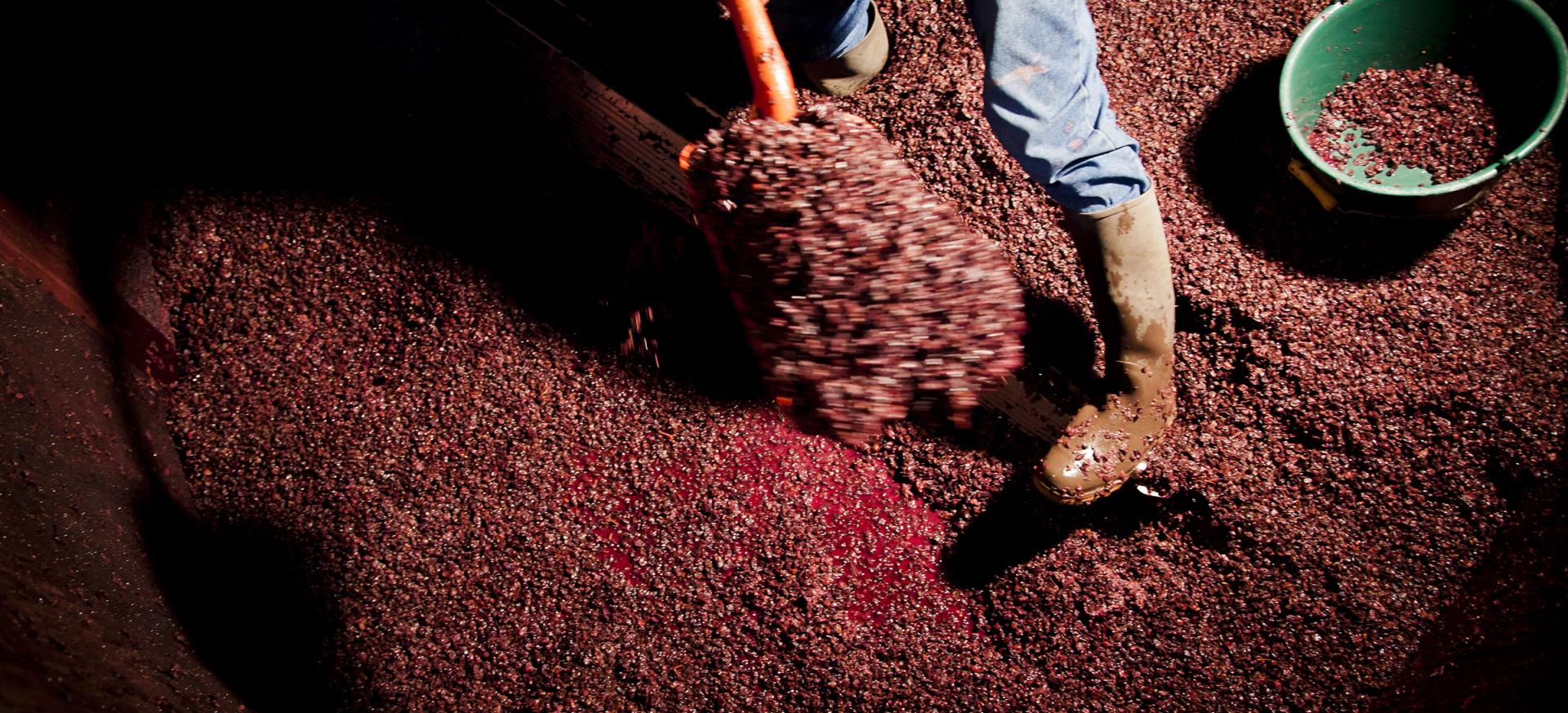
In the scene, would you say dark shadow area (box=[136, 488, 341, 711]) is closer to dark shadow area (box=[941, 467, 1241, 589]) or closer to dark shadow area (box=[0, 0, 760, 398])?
dark shadow area (box=[0, 0, 760, 398])

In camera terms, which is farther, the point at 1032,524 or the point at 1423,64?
the point at 1423,64

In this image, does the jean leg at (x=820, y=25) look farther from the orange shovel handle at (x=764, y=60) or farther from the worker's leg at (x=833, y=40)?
the orange shovel handle at (x=764, y=60)

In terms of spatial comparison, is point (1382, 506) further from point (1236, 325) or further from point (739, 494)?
Answer: point (739, 494)

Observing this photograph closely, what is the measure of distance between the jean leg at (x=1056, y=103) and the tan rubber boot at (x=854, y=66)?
0.42m

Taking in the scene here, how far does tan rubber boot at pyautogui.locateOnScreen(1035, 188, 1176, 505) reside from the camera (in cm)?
113

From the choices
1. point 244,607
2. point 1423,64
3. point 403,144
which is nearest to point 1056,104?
point 1423,64

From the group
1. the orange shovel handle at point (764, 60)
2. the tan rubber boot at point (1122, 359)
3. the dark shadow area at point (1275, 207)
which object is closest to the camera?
the orange shovel handle at point (764, 60)

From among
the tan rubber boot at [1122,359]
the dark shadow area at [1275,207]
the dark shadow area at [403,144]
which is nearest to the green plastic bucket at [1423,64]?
the dark shadow area at [1275,207]

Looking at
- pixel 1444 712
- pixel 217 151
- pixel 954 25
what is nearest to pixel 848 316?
pixel 954 25

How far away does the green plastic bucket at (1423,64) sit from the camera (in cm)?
117

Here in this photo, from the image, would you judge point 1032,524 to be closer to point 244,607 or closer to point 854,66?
→ point 854,66

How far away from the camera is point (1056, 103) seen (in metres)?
1.05

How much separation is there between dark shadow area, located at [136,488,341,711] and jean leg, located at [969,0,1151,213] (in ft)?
4.34

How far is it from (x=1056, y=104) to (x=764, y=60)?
419mm
